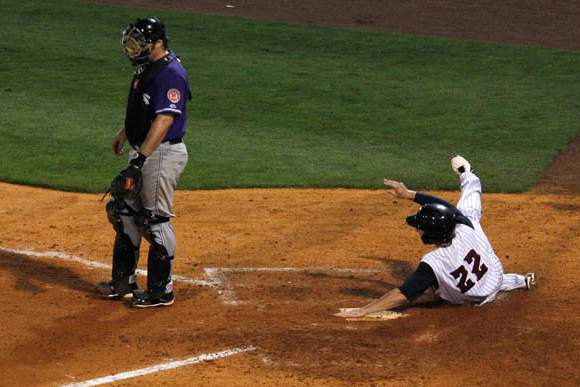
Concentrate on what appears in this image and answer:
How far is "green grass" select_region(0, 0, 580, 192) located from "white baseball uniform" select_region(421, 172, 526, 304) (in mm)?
3689

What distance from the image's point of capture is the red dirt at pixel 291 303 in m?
6.74

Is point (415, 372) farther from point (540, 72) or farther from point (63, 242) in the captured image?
point (540, 72)

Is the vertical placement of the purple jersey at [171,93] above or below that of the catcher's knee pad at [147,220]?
above

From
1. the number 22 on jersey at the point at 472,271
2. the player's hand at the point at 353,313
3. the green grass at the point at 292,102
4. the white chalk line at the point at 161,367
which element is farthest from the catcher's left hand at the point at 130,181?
the green grass at the point at 292,102

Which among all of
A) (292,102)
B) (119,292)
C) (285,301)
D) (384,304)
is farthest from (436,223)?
(292,102)

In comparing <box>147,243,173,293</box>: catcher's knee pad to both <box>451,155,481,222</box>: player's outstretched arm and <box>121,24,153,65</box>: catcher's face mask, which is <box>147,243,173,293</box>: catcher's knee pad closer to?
<box>121,24,153,65</box>: catcher's face mask

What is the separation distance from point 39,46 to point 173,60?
33.5 ft

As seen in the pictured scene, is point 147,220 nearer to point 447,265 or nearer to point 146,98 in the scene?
point 146,98

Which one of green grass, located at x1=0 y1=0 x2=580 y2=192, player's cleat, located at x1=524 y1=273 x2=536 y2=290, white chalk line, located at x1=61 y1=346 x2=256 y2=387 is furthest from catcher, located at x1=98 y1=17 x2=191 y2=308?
green grass, located at x1=0 y1=0 x2=580 y2=192

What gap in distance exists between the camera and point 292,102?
15094 millimetres

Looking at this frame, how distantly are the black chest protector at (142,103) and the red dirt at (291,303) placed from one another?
1.27 m

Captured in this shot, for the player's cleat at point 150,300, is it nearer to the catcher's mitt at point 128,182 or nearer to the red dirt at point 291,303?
the red dirt at point 291,303

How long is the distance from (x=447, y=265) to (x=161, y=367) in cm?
220

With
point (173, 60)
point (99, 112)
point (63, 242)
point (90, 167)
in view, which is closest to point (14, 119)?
point (99, 112)
